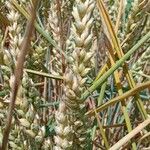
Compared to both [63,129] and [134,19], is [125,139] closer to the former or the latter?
[63,129]

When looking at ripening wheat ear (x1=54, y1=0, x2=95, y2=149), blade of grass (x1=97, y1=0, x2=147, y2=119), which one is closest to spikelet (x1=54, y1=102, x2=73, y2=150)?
ripening wheat ear (x1=54, y1=0, x2=95, y2=149)

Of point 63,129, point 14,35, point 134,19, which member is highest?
point 134,19

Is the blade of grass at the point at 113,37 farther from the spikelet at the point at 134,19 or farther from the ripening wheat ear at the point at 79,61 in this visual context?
the ripening wheat ear at the point at 79,61

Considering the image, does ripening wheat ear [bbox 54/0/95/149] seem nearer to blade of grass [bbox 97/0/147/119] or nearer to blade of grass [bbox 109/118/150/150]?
blade of grass [bbox 109/118/150/150]

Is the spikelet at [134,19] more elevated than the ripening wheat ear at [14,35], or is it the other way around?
the spikelet at [134,19]

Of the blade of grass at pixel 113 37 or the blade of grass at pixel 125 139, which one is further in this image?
the blade of grass at pixel 113 37

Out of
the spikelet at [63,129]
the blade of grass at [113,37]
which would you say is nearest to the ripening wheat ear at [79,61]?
the spikelet at [63,129]

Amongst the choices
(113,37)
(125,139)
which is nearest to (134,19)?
(113,37)

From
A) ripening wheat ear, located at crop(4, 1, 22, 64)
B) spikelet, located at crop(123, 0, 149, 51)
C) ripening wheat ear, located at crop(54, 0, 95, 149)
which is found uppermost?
spikelet, located at crop(123, 0, 149, 51)

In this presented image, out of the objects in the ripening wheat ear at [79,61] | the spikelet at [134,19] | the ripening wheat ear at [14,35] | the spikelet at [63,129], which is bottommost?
the spikelet at [63,129]
